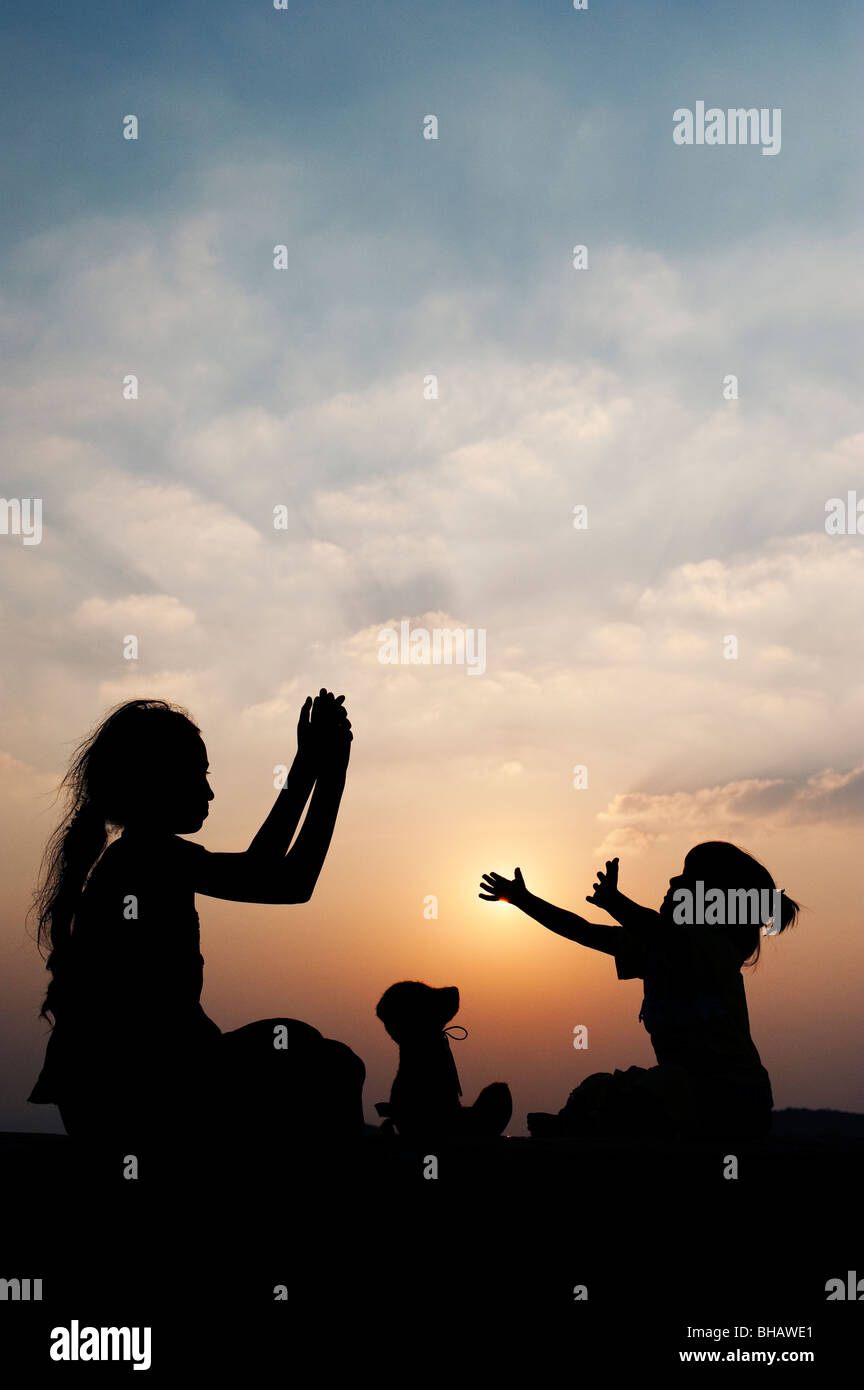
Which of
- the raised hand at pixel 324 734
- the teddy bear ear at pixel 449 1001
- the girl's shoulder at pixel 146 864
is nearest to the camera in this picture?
the girl's shoulder at pixel 146 864

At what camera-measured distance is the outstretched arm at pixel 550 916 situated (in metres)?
5.24

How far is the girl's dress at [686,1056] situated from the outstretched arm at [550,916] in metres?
0.11

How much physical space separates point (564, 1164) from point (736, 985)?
8.51 feet

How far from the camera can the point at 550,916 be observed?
5.46 meters

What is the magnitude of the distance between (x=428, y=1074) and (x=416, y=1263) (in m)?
2.96

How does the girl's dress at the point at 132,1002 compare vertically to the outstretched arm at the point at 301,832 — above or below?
below

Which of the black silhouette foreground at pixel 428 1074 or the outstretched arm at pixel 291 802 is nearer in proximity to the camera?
the outstretched arm at pixel 291 802

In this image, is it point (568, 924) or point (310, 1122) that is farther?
point (568, 924)

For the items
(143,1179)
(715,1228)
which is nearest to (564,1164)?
(715,1228)

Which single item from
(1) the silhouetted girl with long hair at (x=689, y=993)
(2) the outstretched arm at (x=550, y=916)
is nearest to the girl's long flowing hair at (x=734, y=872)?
(1) the silhouetted girl with long hair at (x=689, y=993)

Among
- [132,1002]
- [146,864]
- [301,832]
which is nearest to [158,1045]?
[132,1002]

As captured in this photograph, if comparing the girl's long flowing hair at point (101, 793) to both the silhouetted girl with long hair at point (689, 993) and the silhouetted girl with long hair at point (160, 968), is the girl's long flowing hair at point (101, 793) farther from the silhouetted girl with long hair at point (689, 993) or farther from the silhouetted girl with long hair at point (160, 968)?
the silhouetted girl with long hair at point (689, 993)
